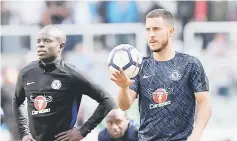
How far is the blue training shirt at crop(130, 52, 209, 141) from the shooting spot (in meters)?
6.82

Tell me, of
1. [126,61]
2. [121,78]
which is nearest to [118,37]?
[126,61]

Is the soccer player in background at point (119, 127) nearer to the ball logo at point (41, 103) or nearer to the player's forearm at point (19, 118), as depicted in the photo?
the player's forearm at point (19, 118)

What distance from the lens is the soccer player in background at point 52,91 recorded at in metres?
7.66

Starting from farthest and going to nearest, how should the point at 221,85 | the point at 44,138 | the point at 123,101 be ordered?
1. the point at 221,85
2. the point at 44,138
3. the point at 123,101

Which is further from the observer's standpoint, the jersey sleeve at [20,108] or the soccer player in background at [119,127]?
the soccer player in background at [119,127]

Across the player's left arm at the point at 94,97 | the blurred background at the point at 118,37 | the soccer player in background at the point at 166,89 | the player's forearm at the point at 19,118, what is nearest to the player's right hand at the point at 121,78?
the soccer player in background at the point at 166,89

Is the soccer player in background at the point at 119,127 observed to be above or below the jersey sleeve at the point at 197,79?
below

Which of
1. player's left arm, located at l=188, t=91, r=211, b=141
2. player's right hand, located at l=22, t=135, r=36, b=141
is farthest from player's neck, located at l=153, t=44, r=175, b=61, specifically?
player's right hand, located at l=22, t=135, r=36, b=141

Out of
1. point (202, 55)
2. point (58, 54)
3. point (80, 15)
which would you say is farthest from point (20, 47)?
point (58, 54)

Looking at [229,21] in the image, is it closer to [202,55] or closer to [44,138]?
[202,55]

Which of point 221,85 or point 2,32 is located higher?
point 2,32

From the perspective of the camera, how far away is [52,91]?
303 inches

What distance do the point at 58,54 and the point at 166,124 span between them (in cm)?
160

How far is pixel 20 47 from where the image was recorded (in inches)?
495
